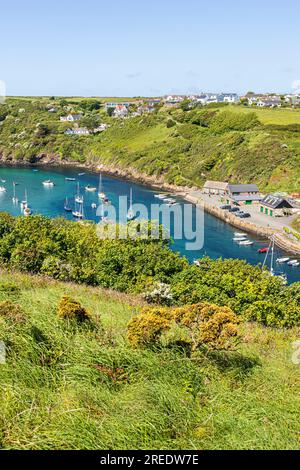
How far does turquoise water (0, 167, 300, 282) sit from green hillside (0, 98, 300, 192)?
23.3ft

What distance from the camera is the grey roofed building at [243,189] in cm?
5500

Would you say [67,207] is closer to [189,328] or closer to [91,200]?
[91,200]

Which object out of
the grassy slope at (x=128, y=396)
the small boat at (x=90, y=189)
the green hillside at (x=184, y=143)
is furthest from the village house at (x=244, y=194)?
the grassy slope at (x=128, y=396)

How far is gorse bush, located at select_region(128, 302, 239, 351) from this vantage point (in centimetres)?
587

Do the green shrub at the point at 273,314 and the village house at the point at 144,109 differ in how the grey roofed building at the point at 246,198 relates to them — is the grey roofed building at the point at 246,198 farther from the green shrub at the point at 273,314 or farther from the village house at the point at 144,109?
the village house at the point at 144,109

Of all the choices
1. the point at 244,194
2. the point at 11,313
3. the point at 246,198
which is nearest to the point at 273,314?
the point at 11,313

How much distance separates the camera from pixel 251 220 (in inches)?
1823

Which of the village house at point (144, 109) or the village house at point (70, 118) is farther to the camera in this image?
the village house at point (144, 109)

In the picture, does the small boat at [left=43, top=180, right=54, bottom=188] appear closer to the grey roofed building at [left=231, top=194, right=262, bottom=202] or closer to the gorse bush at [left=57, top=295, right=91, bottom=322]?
the grey roofed building at [left=231, top=194, right=262, bottom=202]

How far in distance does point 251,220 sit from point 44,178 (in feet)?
131

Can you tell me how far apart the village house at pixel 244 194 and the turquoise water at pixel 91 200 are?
5.45m

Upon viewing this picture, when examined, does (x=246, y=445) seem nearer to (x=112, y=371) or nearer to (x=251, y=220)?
(x=112, y=371)

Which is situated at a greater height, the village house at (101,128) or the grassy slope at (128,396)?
the village house at (101,128)

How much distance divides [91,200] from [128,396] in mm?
53604
